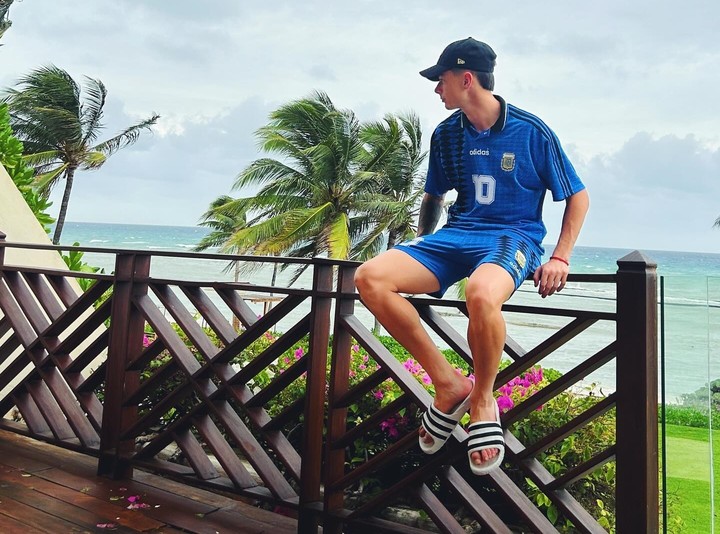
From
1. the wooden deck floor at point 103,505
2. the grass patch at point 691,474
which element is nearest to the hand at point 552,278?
the grass patch at point 691,474

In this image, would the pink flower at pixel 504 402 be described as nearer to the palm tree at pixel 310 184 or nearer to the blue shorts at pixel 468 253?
the blue shorts at pixel 468 253

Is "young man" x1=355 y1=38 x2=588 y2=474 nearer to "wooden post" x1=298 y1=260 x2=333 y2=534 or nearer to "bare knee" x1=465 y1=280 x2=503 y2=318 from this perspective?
"bare knee" x1=465 y1=280 x2=503 y2=318

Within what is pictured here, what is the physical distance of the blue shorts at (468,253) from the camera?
1756 mm

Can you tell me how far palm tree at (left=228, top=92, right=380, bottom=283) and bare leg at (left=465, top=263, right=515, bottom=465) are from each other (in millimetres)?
15608

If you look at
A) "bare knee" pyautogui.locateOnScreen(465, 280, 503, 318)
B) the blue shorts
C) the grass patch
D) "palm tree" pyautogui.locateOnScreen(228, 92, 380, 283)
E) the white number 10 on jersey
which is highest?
"palm tree" pyautogui.locateOnScreen(228, 92, 380, 283)

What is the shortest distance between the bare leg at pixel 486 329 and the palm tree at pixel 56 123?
21.4m

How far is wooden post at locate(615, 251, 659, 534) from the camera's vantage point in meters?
1.75

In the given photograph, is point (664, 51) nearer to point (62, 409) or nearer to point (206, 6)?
point (206, 6)

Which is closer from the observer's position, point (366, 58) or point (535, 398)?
point (535, 398)

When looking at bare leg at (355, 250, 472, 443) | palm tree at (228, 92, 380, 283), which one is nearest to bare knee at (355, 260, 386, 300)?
bare leg at (355, 250, 472, 443)

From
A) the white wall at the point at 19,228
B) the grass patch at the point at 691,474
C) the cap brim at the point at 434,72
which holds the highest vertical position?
the white wall at the point at 19,228

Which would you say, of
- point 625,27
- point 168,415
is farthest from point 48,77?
point 625,27

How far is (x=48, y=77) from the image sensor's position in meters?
21.8

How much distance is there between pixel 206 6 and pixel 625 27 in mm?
30218
